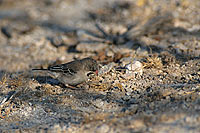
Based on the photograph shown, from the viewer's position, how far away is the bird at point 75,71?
641cm

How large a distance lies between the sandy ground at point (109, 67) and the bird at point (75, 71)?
0.18 meters

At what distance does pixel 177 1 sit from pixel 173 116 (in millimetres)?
8342

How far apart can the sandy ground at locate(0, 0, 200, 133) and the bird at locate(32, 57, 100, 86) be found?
0.18m

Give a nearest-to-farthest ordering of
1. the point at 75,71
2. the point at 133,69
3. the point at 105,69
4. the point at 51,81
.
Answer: the point at 75,71 < the point at 133,69 < the point at 105,69 < the point at 51,81

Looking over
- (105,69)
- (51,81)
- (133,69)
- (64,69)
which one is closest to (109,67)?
(105,69)

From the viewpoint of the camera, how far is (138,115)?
4719 mm

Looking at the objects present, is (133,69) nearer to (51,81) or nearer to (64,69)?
(64,69)

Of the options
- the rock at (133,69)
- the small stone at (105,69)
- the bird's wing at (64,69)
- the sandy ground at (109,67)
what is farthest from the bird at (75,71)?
the rock at (133,69)

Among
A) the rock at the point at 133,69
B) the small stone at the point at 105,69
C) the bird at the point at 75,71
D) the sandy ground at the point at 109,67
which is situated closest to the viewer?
the sandy ground at the point at 109,67

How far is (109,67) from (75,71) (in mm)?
939

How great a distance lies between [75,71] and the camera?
6.44 metres

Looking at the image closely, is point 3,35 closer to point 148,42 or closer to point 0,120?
point 148,42

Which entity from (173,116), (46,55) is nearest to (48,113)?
(173,116)

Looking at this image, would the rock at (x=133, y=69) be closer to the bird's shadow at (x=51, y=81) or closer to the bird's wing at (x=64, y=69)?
the bird's shadow at (x=51, y=81)
